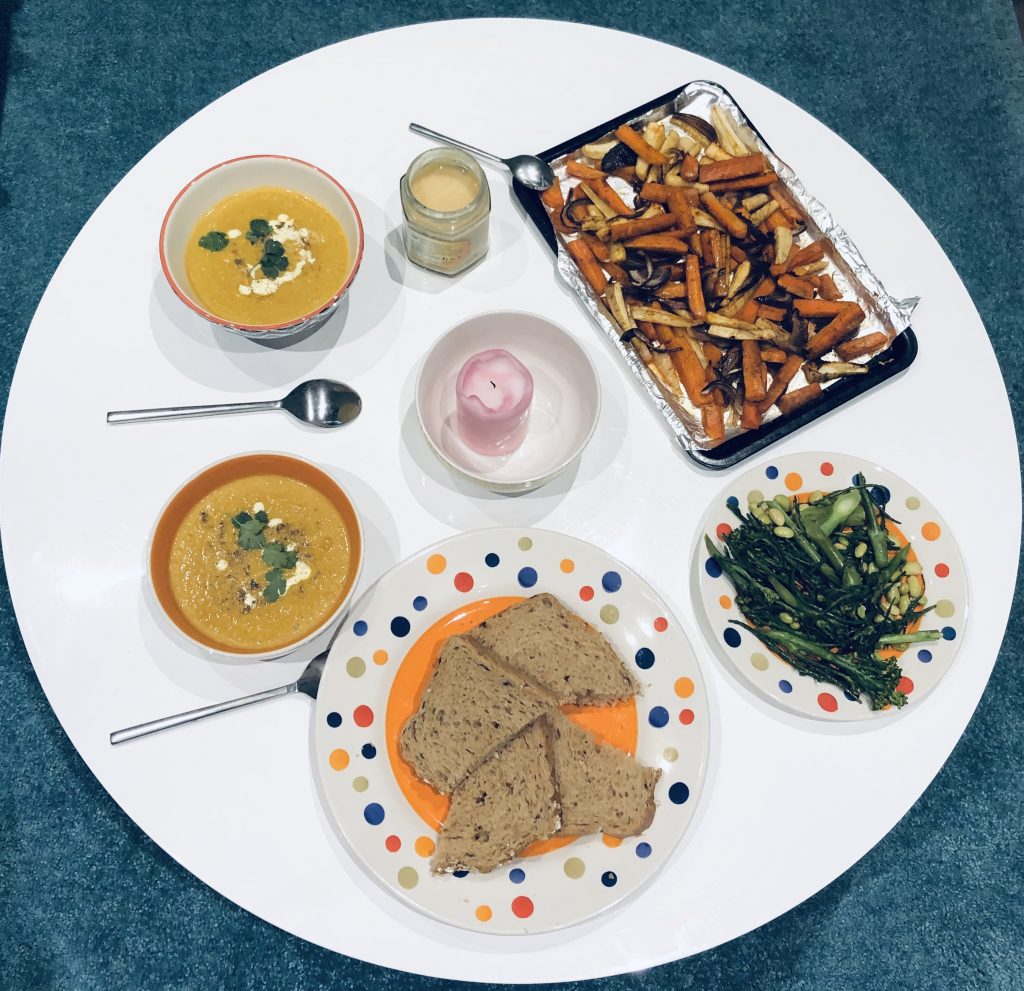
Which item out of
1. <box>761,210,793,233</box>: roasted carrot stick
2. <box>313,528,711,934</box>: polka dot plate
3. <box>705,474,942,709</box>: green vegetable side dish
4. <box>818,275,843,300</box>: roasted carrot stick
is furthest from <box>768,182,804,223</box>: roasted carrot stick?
<box>313,528,711,934</box>: polka dot plate

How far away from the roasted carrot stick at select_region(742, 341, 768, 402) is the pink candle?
418 millimetres

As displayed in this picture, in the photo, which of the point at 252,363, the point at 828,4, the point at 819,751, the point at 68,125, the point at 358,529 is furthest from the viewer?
the point at 828,4

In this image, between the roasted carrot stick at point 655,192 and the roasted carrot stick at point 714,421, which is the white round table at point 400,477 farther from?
the roasted carrot stick at point 655,192

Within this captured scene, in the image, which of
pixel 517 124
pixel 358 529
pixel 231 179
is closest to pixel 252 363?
pixel 231 179

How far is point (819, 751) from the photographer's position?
1587 millimetres

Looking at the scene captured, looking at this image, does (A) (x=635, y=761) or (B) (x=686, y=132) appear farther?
(B) (x=686, y=132)

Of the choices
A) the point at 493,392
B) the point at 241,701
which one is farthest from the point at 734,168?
the point at 241,701

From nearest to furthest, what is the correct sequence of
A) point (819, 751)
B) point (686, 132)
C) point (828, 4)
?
point (819, 751)
point (686, 132)
point (828, 4)

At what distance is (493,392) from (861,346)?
2.46 feet

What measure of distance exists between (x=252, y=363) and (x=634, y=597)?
861 mm

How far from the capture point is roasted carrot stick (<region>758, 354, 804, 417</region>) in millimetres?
1668

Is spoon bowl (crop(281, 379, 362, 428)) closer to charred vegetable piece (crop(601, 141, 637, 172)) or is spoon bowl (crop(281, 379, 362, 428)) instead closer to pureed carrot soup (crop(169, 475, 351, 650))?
pureed carrot soup (crop(169, 475, 351, 650))

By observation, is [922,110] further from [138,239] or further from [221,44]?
[138,239]

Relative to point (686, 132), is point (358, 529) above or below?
below
